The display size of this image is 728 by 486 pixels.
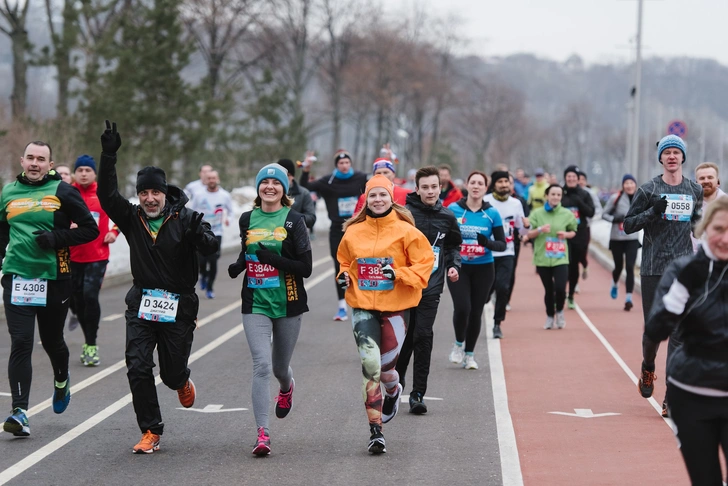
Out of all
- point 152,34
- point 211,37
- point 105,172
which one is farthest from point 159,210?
point 211,37

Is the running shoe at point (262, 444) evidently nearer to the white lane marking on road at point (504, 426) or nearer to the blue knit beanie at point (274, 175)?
the white lane marking on road at point (504, 426)

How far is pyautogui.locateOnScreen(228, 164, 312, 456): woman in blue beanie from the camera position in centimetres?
754

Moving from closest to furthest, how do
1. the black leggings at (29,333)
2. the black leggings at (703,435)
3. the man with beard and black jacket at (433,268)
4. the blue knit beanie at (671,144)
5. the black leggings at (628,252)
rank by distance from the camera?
the black leggings at (703,435) → the black leggings at (29,333) → the blue knit beanie at (671,144) → the man with beard and black jacket at (433,268) → the black leggings at (628,252)

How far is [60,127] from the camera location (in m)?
29.3

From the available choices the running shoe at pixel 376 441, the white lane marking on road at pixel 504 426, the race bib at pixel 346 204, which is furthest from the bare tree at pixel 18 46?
the running shoe at pixel 376 441

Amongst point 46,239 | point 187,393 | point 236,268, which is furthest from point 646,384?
point 46,239

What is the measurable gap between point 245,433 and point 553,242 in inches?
280

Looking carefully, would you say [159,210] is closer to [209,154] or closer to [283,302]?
[283,302]

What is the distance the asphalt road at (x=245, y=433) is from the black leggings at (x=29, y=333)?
367 millimetres

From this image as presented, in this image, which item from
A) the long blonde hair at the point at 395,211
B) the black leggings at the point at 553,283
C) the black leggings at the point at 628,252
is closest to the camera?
the long blonde hair at the point at 395,211

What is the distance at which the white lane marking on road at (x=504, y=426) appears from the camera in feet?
23.1

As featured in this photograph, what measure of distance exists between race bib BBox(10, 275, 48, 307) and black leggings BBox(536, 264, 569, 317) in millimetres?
7605

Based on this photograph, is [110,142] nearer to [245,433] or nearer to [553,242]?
[245,433]

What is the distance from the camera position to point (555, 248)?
47.2ft
